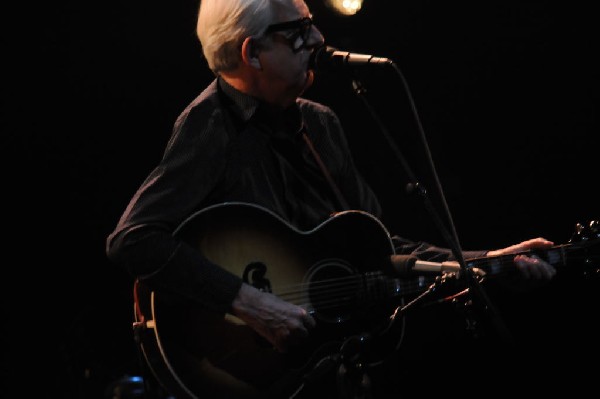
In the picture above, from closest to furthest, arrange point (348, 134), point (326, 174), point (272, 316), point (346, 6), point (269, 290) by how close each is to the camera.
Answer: point (272, 316)
point (269, 290)
point (326, 174)
point (346, 6)
point (348, 134)

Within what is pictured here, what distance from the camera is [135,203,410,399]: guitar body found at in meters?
2.14

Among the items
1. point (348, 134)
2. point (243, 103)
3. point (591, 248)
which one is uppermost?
point (243, 103)

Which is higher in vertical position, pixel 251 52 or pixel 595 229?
pixel 251 52

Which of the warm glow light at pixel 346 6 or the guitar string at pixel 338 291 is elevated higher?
the warm glow light at pixel 346 6

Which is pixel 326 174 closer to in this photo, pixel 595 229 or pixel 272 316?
pixel 272 316

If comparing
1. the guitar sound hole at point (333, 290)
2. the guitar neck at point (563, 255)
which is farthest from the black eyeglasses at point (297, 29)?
the guitar neck at point (563, 255)

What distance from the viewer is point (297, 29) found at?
2.32m

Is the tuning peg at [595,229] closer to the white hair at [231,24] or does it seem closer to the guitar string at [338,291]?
the guitar string at [338,291]

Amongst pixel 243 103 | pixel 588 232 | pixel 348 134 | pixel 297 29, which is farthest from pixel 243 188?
pixel 348 134

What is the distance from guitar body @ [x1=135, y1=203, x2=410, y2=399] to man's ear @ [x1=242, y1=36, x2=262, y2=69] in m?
0.51

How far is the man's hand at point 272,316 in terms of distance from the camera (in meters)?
2.10

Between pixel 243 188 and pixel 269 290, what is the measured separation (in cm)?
38

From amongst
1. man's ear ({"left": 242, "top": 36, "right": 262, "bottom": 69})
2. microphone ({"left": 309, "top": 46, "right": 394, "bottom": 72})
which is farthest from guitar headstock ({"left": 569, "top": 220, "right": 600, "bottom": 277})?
man's ear ({"left": 242, "top": 36, "right": 262, "bottom": 69})

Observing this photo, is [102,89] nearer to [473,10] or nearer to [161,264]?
[161,264]
